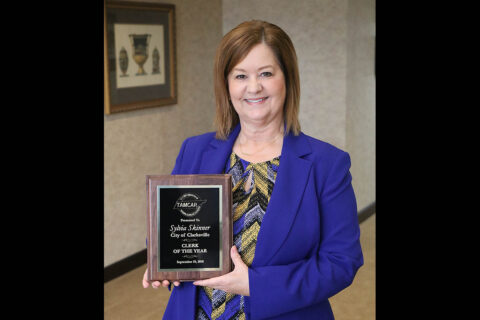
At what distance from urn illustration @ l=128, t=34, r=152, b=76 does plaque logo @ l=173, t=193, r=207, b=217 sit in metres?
3.56

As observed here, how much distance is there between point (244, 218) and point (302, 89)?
4599mm

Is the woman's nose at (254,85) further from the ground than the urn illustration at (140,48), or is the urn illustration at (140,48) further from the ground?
the urn illustration at (140,48)

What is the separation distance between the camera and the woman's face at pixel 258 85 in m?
1.58

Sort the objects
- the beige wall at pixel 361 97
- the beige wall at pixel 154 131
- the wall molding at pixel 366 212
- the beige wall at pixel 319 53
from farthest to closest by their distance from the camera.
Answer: the wall molding at pixel 366 212 → the beige wall at pixel 361 97 → the beige wall at pixel 319 53 → the beige wall at pixel 154 131

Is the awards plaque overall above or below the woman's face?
below

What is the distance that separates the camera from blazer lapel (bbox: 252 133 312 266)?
158cm

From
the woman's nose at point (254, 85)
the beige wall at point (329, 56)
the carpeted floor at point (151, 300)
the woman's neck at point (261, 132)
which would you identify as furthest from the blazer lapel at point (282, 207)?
the beige wall at point (329, 56)

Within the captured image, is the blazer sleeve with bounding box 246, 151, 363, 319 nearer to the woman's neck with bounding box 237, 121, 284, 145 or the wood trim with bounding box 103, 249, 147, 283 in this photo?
the woman's neck with bounding box 237, 121, 284, 145

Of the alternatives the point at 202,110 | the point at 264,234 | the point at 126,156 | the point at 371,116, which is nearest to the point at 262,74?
the point at 264,234

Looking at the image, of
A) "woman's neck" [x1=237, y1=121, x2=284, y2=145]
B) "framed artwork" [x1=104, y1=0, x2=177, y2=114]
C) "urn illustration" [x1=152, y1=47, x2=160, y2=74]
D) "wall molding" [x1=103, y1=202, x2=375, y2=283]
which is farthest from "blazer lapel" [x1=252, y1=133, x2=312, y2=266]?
"urn illustration" [x1=152, y1=47, x2=160, y2=74]

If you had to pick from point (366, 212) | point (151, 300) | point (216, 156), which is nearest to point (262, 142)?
point (216, 156)

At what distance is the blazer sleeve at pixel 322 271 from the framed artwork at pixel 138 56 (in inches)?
134

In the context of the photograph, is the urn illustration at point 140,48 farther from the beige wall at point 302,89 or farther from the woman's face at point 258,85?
the woman's face at point 258,85

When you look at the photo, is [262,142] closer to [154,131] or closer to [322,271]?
[322,271]
